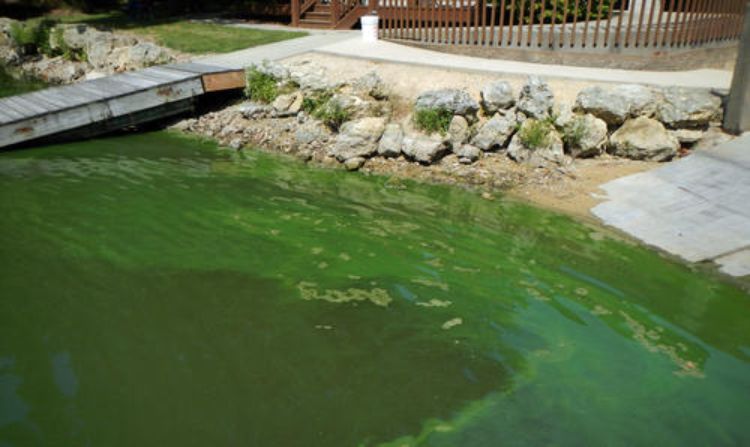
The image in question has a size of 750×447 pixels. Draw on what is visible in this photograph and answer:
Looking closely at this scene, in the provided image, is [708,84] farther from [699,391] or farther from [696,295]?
[699,391]

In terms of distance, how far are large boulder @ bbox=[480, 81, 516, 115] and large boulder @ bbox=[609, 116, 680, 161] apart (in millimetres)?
1986

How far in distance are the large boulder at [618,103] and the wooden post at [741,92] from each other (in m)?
1.22

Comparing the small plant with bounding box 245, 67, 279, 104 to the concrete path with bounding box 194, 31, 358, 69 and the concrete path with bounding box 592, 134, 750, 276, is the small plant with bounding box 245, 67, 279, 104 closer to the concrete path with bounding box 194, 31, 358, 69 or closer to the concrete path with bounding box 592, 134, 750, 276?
the concrete path with bounding box 194, 31, 358, 69

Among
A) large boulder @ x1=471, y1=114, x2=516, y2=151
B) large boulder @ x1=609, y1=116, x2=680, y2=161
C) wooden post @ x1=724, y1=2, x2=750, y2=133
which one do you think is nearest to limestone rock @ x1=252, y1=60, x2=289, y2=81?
large boulder @ x1=471, y1=114, x2=516, y2=151

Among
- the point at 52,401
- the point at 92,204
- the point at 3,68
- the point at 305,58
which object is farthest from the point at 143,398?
the point at 3,68

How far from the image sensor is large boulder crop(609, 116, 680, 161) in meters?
10.6

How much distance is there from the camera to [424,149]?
1115 centimetres

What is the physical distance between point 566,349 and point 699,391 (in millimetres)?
1222

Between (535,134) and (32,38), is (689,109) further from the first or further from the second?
(32,38)

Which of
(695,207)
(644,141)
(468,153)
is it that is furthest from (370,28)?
(695,207)

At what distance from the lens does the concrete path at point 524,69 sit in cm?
1202

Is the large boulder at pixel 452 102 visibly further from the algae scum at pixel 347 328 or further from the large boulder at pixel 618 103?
the algae scum at pixel 347 328

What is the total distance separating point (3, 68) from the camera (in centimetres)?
1944

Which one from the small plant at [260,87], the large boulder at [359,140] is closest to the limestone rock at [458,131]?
the large boulder at [359,140]
